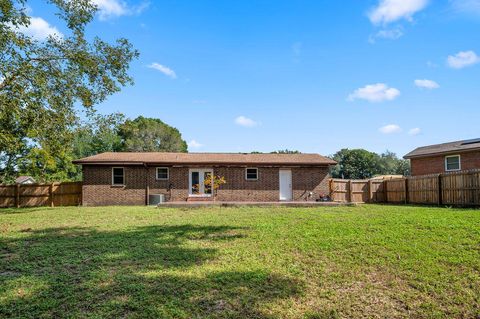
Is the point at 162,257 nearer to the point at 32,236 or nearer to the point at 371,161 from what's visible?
the point at 32,236

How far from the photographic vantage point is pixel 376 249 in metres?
6.16

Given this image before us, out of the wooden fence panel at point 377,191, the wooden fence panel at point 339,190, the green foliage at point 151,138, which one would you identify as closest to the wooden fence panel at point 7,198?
the wooden fence panel at point 339,190

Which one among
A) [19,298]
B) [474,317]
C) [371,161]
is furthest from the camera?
[371,161]

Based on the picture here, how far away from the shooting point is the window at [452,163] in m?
21.6

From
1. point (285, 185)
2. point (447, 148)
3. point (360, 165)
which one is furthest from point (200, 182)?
point (360, 165)

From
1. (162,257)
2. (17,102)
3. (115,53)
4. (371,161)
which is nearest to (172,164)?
(115,53)

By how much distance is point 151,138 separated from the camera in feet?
143

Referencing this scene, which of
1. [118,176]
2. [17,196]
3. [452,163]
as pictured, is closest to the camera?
[17,196]

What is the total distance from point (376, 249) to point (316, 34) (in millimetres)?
10150

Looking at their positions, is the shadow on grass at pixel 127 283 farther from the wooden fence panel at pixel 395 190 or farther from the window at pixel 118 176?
the wooden fence panel at pixel 395 190

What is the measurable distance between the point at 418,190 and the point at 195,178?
12.9 m

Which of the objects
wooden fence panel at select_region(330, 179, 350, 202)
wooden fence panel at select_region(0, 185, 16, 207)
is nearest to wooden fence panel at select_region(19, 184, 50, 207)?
wooden fence panel at select_region(0, 185, 16, 207)

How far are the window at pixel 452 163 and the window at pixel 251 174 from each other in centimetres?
1368

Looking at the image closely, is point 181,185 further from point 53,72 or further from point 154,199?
point 53,72
